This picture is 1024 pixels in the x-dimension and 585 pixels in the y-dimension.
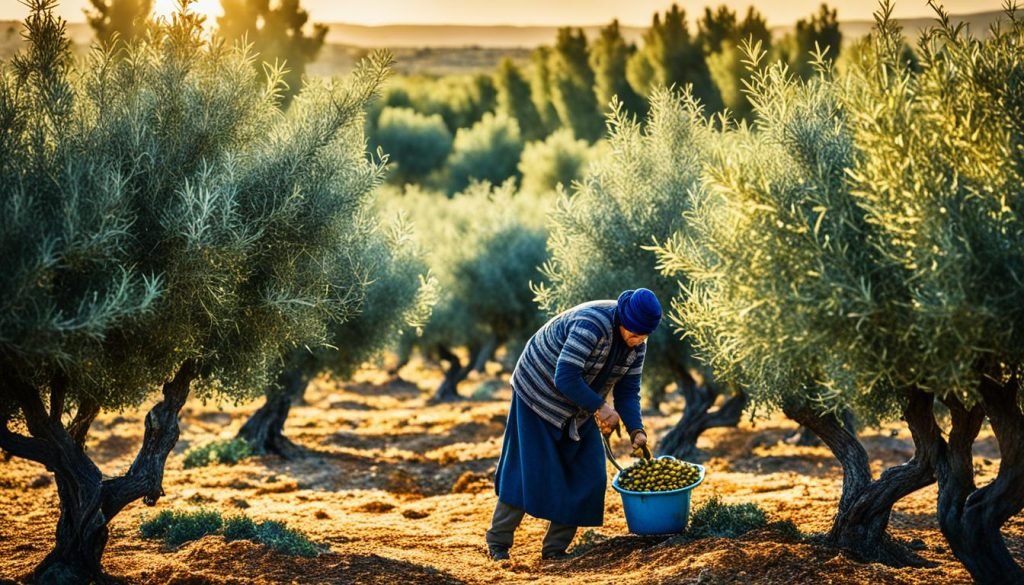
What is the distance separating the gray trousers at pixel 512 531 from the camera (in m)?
9.16

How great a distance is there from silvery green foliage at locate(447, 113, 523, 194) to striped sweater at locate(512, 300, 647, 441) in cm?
5236

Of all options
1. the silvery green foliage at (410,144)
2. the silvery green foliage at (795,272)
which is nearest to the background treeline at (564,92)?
the silvery green foliage at (410,144)

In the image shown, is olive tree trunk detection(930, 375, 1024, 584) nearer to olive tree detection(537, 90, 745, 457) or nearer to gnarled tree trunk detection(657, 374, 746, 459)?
olive tree detection(537, 90, 745, 457)

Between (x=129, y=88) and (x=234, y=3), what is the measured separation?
46.7 meters

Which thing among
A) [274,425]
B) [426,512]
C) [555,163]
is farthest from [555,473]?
[555,163]

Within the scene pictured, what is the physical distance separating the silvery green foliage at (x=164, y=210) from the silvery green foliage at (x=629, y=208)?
4.82m

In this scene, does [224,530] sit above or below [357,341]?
below

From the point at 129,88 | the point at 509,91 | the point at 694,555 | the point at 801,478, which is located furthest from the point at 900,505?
the point at 509,91

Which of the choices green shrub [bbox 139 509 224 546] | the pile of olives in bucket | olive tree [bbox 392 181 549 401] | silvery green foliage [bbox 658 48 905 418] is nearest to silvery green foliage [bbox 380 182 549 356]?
olive tree [bbox 392 181 549 401]

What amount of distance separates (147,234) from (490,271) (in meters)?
20.5

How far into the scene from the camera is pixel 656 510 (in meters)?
8.69

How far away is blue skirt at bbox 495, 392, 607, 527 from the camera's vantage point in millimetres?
8805

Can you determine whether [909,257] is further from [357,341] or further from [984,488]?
[357,341]

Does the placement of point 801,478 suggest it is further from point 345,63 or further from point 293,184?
point 345,63
